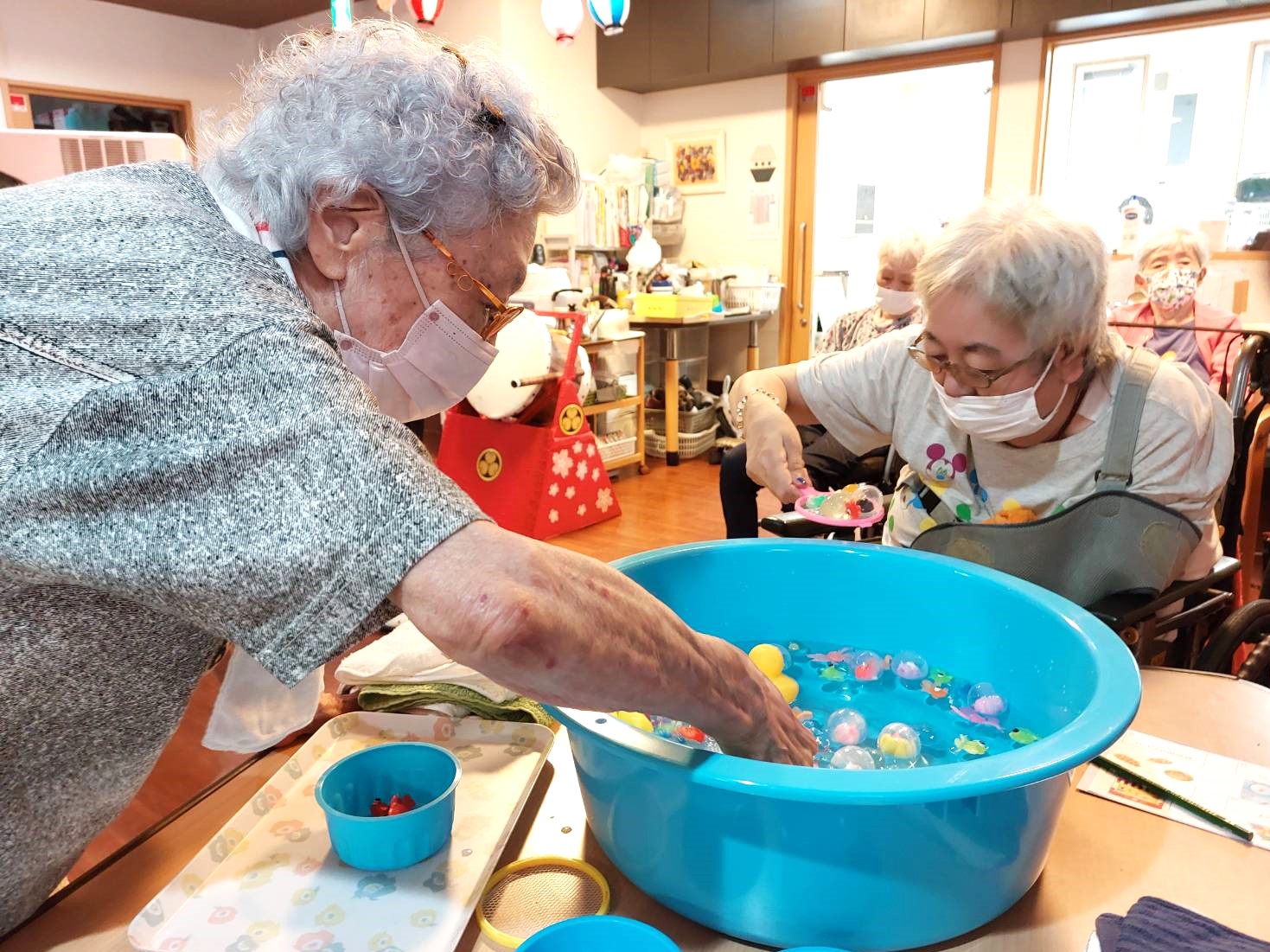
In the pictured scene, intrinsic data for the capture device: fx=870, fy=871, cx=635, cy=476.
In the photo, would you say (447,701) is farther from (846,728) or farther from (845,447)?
(845,447)

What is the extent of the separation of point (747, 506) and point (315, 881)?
5.79 ft

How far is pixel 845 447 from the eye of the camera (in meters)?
2.07

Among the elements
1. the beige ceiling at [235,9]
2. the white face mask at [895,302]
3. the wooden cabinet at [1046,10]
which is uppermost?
the beige ceiling at [235,9]

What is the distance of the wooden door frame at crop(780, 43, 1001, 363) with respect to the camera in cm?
509

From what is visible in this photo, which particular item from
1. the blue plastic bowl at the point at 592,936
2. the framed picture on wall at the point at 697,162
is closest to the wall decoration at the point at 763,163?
the framed picture on wall at the point at 697,162

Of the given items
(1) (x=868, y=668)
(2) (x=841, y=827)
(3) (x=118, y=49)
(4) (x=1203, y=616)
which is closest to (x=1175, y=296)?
(4) (x=1203, y=616)

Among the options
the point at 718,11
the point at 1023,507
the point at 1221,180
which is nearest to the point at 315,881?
the point at 1023,507

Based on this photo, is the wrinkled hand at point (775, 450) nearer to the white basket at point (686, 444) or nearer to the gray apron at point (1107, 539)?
the gray apron at point (1107, 539)

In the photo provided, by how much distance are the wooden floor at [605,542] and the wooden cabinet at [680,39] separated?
2459mm

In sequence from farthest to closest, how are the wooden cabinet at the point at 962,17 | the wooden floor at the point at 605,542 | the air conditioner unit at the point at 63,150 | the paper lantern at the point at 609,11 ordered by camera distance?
1. the wooden cabinet at the point at 962,17
2. the paper lantern at the point at 609,11
3. the air conditioner unit at the point at 63,150
4. the wooden floor at the point at 605,542

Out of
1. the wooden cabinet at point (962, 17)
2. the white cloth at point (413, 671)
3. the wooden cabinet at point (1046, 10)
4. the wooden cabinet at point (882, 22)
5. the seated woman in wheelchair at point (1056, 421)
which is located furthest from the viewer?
the wooden cabinet at point (882, 22)

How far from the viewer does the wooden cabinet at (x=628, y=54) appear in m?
5.45

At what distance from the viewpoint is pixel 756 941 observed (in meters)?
0.68

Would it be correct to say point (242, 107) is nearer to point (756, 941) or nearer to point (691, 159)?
point (756, 941)
